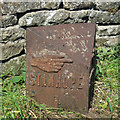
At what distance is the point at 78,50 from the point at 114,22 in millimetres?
841

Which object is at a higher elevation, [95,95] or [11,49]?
[11,49]

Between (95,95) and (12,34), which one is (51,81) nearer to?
(95,95)

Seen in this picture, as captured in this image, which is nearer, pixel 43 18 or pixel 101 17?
pixel 43 18

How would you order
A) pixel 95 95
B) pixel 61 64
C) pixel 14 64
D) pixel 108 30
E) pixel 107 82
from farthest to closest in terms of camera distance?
pixel 108 30, pixel 14 64, pixel 107 82, pixel 95 95, pixel 61 64

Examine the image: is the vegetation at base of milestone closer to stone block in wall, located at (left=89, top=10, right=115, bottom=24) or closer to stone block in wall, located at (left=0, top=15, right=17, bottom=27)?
stone block in wall, located at (left=89, top=10, right=115, bottom=24)

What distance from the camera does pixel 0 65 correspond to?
78.4 inches

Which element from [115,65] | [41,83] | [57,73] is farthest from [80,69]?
[115,65]

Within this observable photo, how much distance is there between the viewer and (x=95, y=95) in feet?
6.05

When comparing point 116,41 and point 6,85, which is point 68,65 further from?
point 116,41

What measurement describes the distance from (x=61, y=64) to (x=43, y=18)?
2.18 ft

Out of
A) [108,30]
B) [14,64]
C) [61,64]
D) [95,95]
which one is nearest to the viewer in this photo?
[61,64]

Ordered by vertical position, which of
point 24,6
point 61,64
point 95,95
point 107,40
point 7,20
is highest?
point 24,6

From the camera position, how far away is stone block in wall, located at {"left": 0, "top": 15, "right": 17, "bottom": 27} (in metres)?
1.88

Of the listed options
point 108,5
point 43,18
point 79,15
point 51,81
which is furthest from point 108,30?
point 51,81
